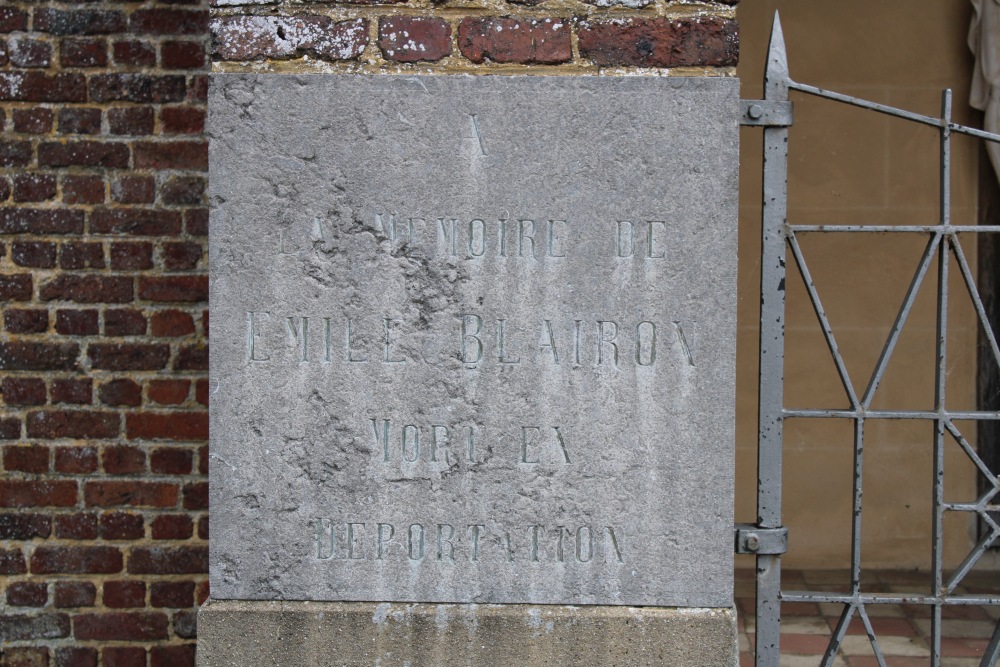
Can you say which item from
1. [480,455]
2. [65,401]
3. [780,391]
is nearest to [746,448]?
[780,391]

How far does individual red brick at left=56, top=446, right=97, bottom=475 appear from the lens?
287 cm

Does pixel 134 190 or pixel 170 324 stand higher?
pixel 134 190

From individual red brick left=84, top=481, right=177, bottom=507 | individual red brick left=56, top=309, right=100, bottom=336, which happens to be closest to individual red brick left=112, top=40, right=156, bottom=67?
individual red brick left=56, top=309, right=100, bottom=336

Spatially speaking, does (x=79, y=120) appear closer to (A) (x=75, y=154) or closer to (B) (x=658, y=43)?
(A) (x=75, y=154)

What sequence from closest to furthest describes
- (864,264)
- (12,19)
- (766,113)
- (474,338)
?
(474,338) < (766,113) < (12,19) < (864,264)

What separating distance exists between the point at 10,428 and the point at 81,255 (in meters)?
0.52

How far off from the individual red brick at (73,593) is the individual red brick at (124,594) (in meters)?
0.04

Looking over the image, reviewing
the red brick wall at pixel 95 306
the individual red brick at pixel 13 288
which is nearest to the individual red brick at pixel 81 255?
the red brick wall at pixel 95 306

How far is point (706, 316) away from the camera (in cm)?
217

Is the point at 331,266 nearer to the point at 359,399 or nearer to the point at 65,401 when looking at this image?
the point at 359,399

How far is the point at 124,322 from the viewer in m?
2.87

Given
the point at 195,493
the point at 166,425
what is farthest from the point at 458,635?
the point at 166,425

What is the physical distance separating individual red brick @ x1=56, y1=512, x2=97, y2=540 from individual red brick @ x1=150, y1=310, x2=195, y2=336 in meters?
0.55

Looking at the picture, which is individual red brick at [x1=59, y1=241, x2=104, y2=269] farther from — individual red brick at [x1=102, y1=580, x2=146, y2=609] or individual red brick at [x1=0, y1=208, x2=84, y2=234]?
individual red brick at [x1=102, y1=580, x2=146, y2=609]
